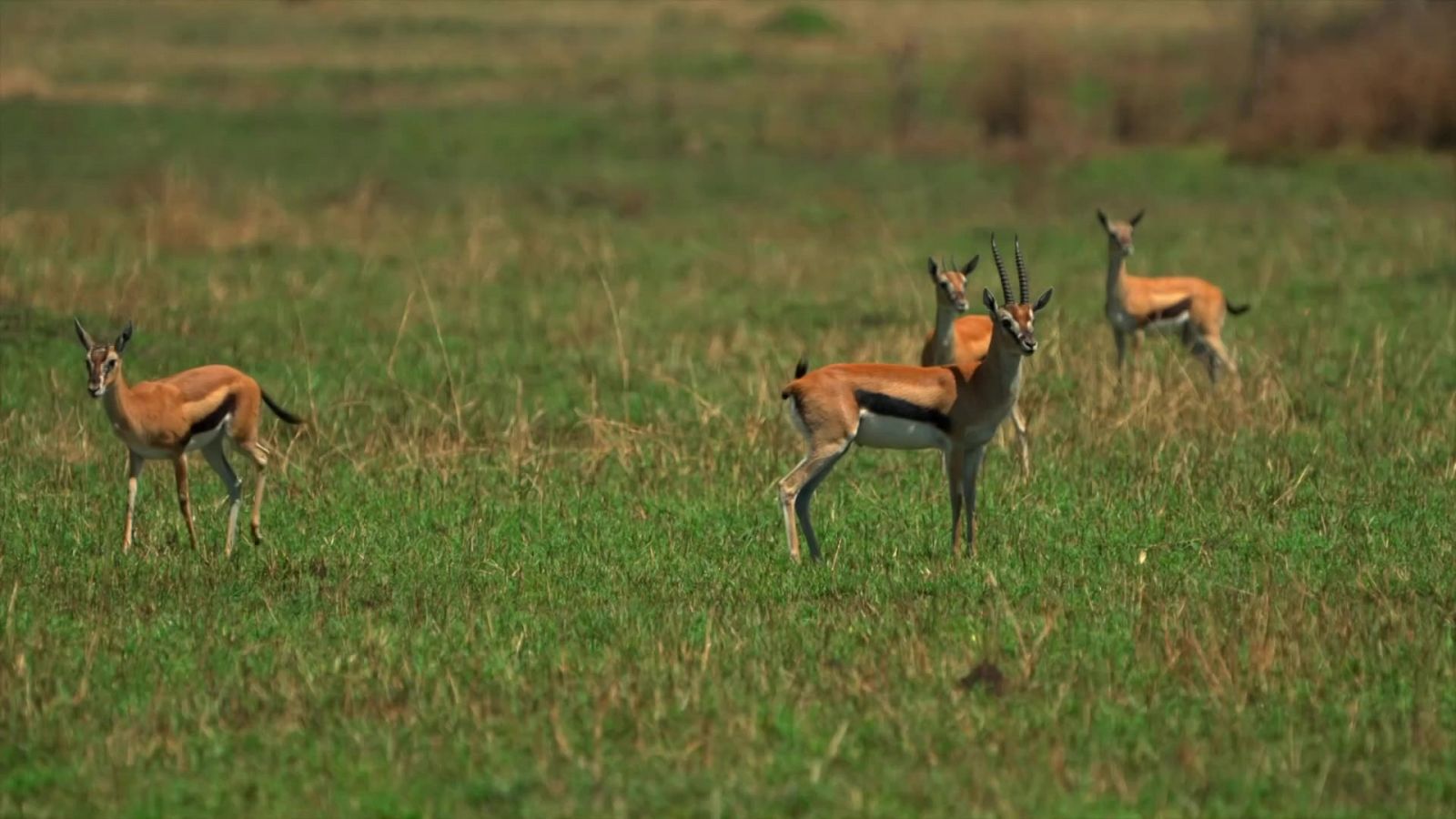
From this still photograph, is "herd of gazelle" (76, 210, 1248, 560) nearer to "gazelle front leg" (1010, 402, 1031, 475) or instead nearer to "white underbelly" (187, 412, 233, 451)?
"white underbelly" (187, 412, 233, 451)

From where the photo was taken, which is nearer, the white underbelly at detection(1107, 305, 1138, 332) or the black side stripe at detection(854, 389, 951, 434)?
the black side stripe at detection(854, 389, 951, 434)

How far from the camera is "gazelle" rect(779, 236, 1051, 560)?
8273mm

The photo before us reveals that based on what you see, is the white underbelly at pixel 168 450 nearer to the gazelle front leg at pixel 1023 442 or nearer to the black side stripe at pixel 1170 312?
the gazelle front leg at pixel 1023 442

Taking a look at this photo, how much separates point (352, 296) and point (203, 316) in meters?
1.67

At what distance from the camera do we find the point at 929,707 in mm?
6180

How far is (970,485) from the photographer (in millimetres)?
8430

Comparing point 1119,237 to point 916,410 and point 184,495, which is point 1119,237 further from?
point 184,495

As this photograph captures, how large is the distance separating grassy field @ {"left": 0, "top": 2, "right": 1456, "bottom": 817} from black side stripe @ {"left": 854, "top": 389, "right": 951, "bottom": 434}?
0.55m

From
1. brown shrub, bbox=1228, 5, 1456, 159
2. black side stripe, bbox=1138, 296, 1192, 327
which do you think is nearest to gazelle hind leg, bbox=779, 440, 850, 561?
black side stripe, bbox=1138, 296, 1192, 327

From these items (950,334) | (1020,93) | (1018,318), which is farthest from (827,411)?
(1020,93)

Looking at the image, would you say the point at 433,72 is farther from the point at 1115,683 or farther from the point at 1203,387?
the point at 1115,683

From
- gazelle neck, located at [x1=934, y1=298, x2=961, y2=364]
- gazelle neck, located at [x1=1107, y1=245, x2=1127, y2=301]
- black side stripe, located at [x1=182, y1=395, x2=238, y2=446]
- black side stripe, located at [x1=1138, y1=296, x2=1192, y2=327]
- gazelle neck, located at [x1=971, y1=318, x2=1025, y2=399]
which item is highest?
gazelle neck, located at [x1=971, y1=318, x2=1025, y2=399]

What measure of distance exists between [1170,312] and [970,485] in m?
5.27

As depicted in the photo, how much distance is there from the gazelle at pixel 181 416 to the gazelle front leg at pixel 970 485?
295 centimetres
